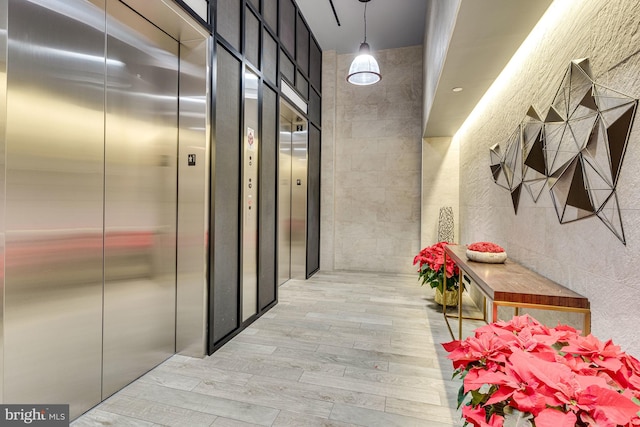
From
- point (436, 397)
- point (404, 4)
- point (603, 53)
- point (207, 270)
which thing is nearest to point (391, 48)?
point (404, 4)

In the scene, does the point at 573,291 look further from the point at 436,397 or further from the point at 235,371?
the point at 235,371

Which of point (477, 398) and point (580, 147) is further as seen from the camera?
point (580, 147)

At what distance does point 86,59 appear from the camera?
1898 mm

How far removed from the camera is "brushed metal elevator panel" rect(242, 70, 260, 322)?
3197 millimetres

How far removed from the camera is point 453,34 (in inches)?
85.4

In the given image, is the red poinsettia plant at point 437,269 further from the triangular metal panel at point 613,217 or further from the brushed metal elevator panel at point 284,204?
the triangular metal panel at point 613,217

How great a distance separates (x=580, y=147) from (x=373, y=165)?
4423 millimetres

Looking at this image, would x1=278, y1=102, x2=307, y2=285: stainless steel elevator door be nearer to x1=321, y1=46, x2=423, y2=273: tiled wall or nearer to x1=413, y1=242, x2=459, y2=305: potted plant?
x1=321, y1=46, x2=423, y2=273: tiled wall

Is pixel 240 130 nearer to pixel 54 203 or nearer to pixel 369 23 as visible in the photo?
pixel 54 203

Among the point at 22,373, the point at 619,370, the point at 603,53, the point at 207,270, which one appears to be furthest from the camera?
the point at 207,270

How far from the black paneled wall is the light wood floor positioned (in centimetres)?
35

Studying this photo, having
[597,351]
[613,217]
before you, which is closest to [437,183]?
[613,217]

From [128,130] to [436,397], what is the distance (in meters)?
2.81

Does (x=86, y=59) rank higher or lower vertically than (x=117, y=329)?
higher
